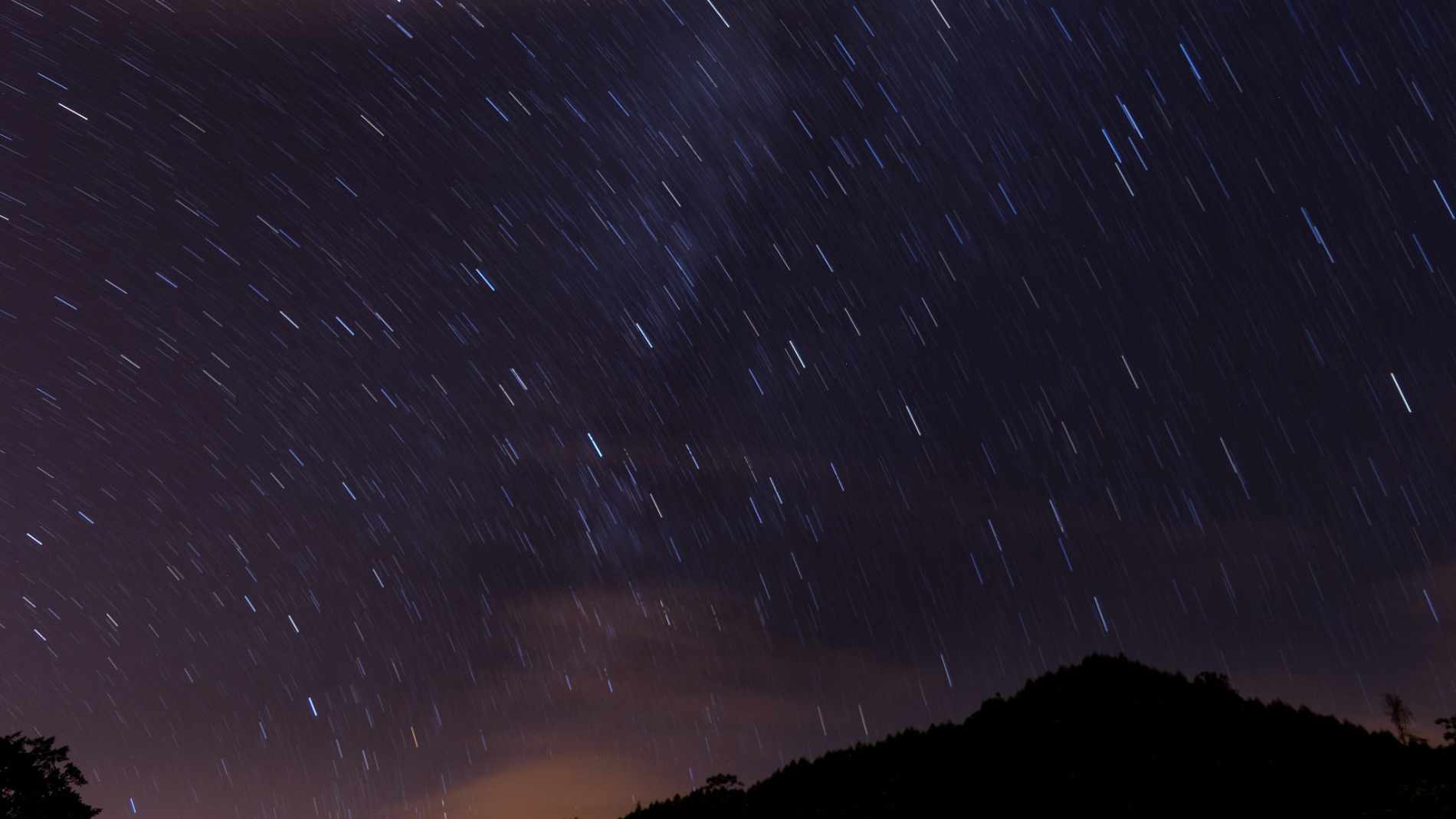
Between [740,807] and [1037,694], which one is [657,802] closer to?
[740,807]

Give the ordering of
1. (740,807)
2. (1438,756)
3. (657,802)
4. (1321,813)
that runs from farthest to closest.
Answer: (657,802) < (740,807) < (1438,756) < (1321,813)

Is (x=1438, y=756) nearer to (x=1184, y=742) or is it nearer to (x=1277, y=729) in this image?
(x=1277, y=729)

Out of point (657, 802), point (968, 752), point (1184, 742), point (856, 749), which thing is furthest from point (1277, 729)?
point (657, 802)

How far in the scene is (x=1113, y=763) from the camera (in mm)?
19625

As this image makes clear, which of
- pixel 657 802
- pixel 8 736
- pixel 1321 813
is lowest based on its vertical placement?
pixel 1321 813

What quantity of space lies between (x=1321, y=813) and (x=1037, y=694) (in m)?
5.97

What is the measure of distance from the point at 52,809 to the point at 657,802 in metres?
12.2

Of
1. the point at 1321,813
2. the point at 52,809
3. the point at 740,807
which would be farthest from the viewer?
the point at 740,807

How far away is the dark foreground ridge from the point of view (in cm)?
1841

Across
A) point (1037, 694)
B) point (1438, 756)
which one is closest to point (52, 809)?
point (1037, 694)

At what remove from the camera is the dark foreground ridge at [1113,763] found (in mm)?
18406

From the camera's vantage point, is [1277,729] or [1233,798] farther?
[1277,729]

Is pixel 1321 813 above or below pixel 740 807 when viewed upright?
below

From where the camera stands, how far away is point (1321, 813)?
17.7 meters
